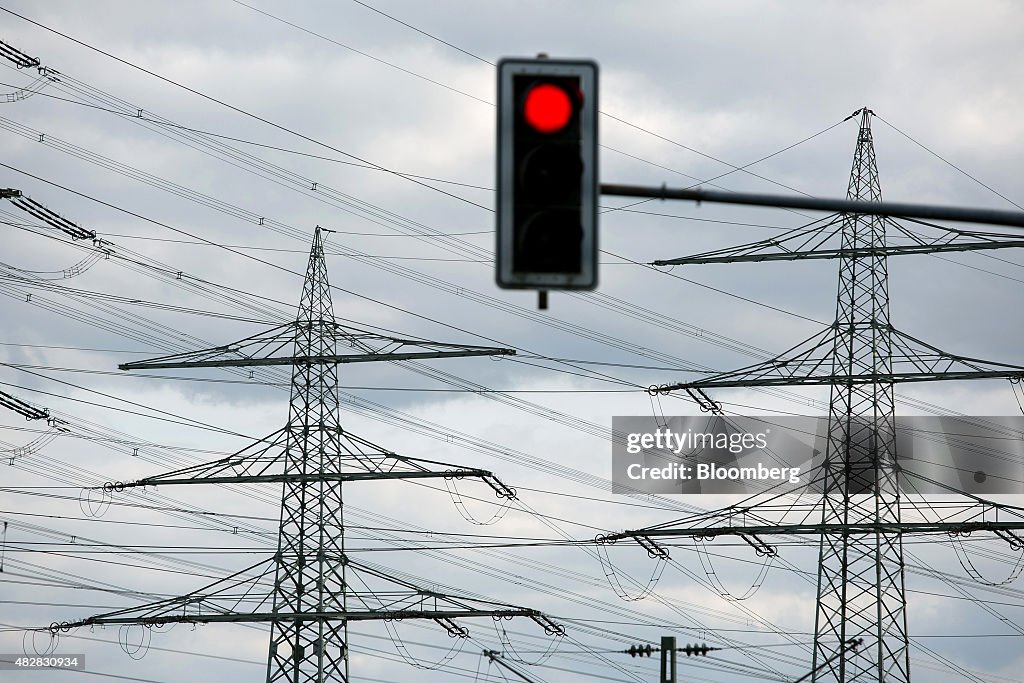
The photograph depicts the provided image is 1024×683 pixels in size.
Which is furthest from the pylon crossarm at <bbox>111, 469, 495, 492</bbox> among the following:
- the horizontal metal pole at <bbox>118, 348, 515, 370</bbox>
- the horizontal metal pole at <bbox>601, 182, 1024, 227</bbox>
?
the horizontal metal pole at <bbox>601, 182, 1024, 227</bbox>

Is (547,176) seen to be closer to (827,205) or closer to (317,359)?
(827,205)

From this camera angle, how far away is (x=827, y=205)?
11812 mm

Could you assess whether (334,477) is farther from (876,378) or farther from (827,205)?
(827,205)

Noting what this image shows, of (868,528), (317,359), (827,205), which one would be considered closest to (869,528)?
(868,528)

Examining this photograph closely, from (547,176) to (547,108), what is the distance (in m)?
0.43

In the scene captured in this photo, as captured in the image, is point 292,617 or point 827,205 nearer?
point 827,205

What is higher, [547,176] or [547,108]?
[547,108]

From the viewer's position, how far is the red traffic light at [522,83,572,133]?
34.9 ft

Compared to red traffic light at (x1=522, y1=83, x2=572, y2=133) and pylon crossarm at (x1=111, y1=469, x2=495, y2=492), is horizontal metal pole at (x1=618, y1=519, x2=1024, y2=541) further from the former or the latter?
red traffic light at (x1=522, y1=83, x2=572, y2=133)

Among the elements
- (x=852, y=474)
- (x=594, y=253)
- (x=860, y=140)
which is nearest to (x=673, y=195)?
(x=594, y=253)

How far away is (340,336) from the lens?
52.4m

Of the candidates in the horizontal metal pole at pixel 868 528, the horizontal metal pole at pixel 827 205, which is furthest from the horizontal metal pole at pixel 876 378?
the horizontal metal pole at pixel 827 205

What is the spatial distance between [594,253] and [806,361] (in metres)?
40.4

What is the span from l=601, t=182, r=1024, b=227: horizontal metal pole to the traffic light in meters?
0.55
